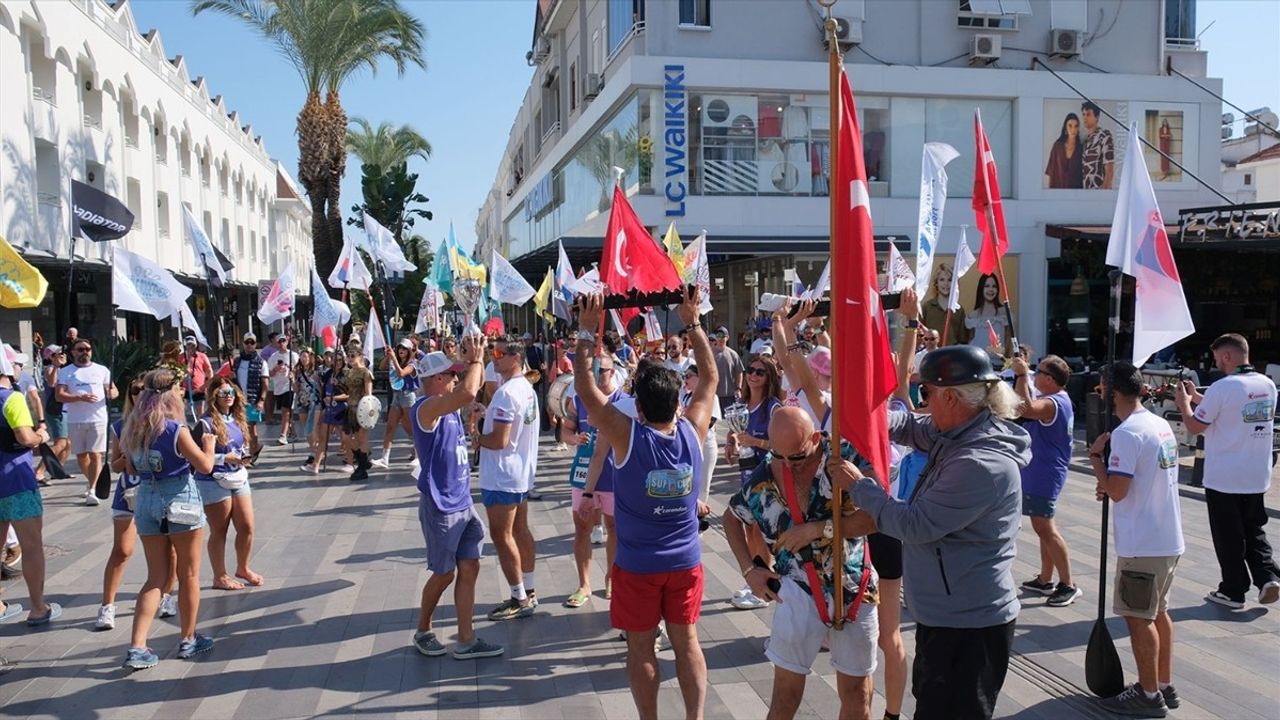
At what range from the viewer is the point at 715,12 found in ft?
78.2

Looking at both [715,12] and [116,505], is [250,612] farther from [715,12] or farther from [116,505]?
[715,12]

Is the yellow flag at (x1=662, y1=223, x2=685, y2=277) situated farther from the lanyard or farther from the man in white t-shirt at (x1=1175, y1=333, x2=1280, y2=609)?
the lanyard

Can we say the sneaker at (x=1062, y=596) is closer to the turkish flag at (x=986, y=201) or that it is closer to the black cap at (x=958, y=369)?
the turkish flag at (x=986, y=201)

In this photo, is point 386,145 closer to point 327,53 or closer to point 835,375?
point 327,53

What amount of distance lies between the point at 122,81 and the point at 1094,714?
94.9 feet

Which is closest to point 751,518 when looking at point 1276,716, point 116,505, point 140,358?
point 1276,716

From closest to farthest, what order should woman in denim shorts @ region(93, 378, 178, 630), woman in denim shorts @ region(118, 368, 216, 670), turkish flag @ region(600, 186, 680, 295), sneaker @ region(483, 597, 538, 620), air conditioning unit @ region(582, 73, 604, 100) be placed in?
woman in denim shorts @ region(118, 368, 216, 670)
woman in denim shorts @ region(93, 378, 178, 630)
sneaker @ region(483, 597, 538, 620)
turkish flag @ region(600, 186, 680, 295)
air conditioning unit @ region(582, 73, 604, 100)

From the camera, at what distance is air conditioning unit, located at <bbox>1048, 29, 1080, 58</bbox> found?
25.7 metres

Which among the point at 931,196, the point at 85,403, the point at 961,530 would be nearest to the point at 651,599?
the point at 961,530

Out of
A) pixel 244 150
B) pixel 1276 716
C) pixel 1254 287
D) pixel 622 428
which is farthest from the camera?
pixel 244 150

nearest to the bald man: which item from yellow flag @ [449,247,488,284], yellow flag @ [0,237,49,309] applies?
yellow flag @ [0,237,49,309]

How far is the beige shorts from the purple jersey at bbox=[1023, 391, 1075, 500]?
1.50m

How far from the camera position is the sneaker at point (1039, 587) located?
6.74 metres

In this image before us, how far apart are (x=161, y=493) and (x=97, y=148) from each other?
22558 millimetres
